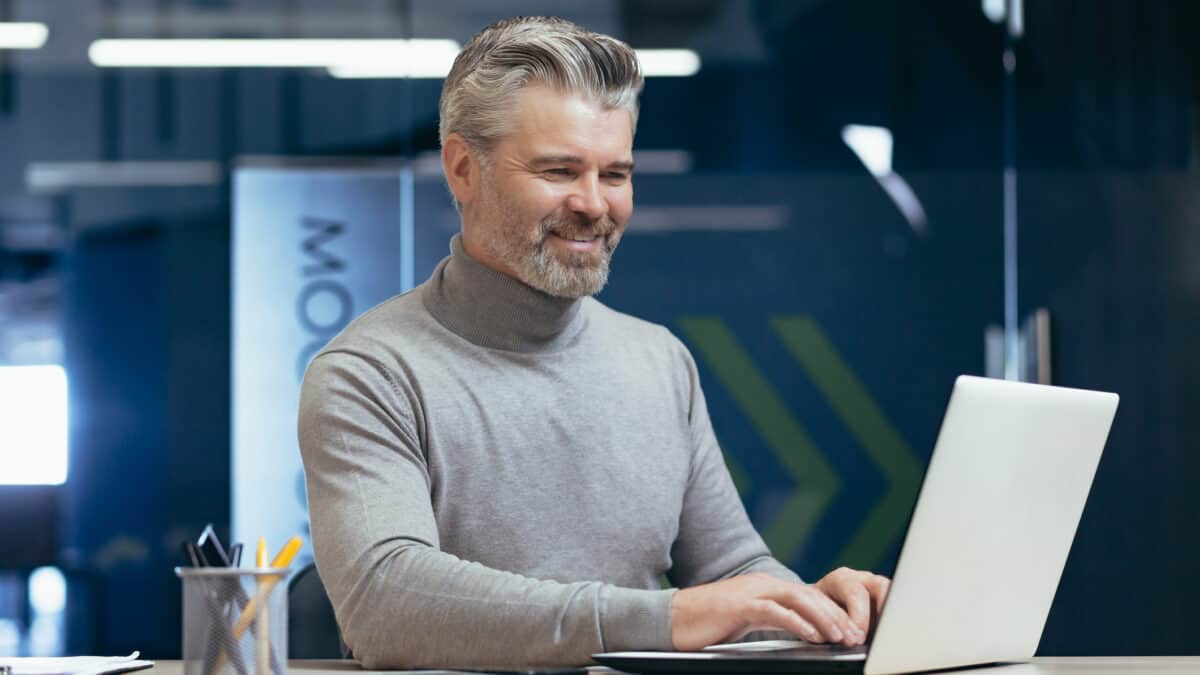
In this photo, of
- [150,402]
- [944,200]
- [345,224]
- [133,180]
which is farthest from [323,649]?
[944,200]

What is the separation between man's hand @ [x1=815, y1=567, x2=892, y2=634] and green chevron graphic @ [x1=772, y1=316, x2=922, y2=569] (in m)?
2.36

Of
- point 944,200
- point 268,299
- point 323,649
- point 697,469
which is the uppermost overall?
point 944,200

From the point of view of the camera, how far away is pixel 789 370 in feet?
12.8

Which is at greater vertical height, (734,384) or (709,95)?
(709,95)

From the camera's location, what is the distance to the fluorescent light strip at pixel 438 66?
12.8ft

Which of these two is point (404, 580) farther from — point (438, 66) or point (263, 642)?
point (438, 66)

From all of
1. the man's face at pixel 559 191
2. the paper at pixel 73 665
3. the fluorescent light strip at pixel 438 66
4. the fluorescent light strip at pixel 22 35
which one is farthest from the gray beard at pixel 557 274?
the fluorescent light strip at pixel 22 35

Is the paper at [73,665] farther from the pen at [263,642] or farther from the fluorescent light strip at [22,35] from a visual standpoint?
the fluorescent light strip at [22,35]

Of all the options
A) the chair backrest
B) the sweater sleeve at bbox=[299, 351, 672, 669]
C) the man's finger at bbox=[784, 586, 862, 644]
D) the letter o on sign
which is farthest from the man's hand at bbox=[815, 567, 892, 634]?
Answer: the letter o on sign

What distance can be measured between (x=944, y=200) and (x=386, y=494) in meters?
2.67

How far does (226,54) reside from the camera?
12.7 feet

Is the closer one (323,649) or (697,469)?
(697,469)

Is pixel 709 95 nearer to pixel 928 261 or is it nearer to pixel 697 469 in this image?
pixel 928 261

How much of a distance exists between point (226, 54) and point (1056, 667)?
3000mm
